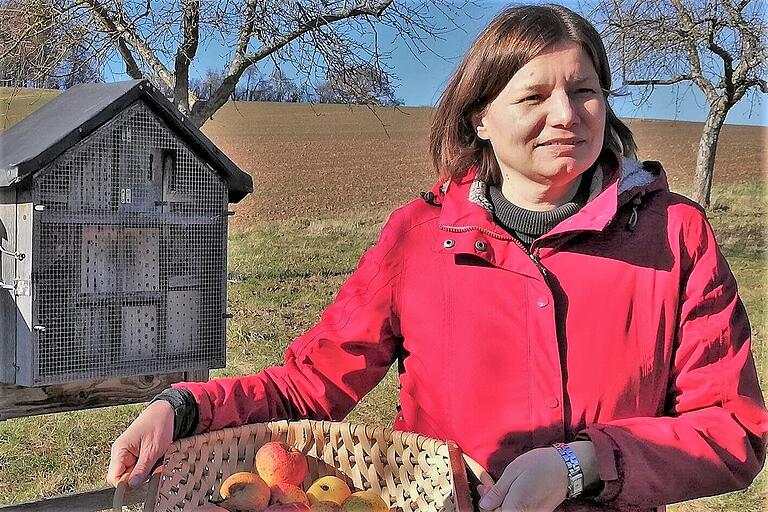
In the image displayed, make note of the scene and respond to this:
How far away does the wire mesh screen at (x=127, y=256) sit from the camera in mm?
1656

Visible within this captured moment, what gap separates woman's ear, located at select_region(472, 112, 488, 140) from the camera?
4.58 feet

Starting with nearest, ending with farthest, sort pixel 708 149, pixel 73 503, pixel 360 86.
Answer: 1. pixel 73 503
2. pixel 360 86
3. pixel 708 149

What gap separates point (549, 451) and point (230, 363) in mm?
3530

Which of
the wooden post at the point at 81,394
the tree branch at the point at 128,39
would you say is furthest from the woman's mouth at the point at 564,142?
the tree branch at the point at 128,39

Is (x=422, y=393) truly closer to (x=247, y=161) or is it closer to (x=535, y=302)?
(x=535, y=302)

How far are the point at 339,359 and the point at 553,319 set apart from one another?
375mm

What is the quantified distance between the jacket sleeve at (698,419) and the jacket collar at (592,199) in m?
0.10

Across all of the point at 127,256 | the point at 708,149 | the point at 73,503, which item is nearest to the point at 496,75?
the point at 127,256

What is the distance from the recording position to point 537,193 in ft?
4.32

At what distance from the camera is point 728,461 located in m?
1.14

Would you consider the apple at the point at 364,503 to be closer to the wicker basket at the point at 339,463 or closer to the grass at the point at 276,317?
the wicker basket at the point at 339,463

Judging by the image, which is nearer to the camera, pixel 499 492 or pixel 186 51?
pixel 499 492

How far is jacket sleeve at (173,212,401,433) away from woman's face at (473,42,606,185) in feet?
0.88

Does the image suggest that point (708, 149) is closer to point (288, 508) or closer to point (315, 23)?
point (315, 23)
